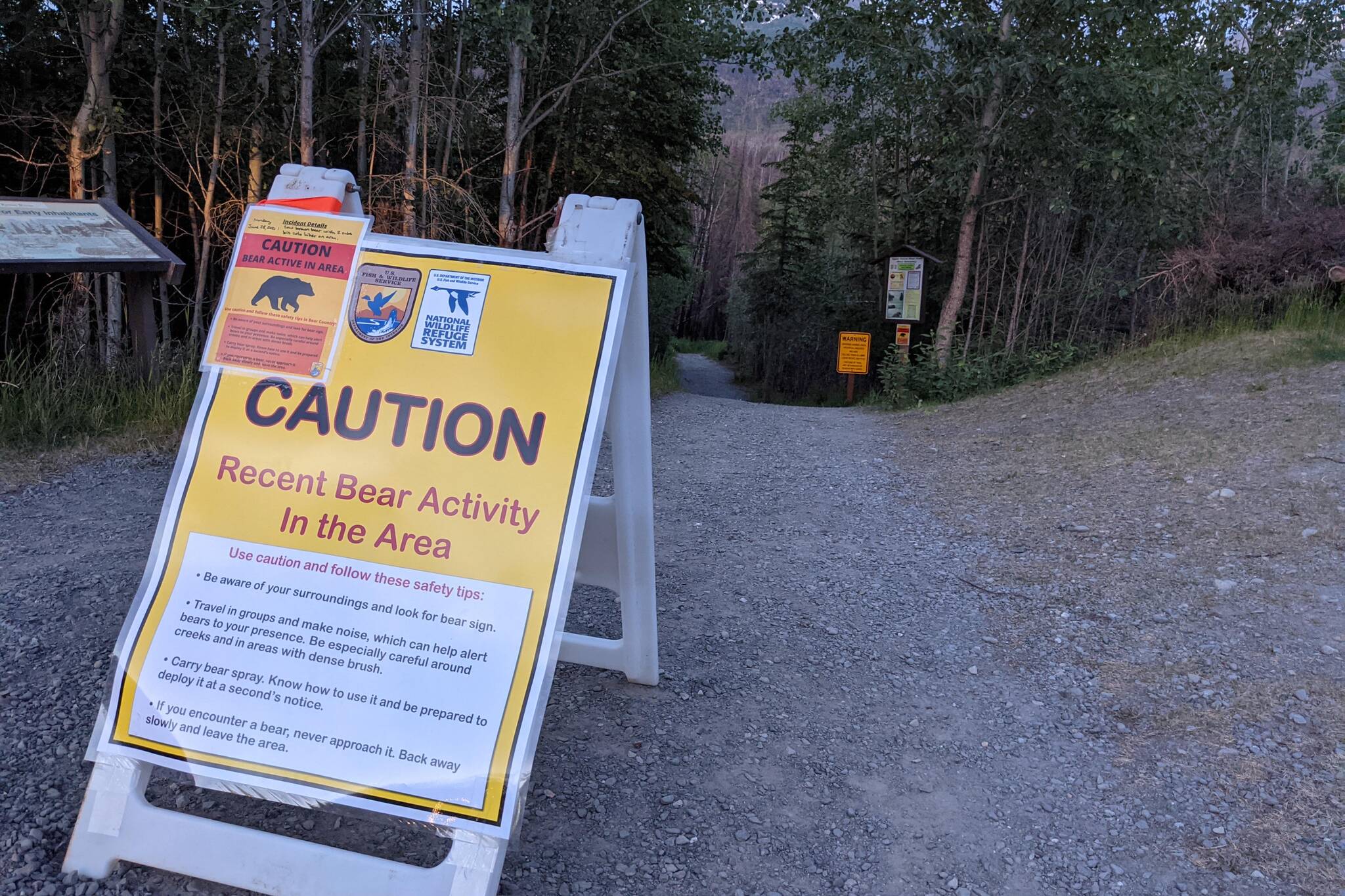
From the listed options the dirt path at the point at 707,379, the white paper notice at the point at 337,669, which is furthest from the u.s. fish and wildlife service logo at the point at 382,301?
the dirt path at the point at 707,379

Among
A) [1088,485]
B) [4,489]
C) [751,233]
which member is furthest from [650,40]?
[751,233]

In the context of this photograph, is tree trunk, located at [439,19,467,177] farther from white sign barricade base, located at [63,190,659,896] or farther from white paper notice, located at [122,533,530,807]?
white paper notice, located at [122,533,530,807]

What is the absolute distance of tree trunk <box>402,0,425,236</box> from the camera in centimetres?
752

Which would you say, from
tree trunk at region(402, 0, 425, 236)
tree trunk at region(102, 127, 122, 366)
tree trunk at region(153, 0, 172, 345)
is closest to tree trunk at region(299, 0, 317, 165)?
tree trunk at region(402, 0, 425, 236)

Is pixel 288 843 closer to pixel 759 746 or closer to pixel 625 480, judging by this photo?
pixel 625 480

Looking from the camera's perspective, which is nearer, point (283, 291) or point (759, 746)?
point (283, 291)

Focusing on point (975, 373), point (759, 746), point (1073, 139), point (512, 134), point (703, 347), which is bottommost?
point (759, 746)

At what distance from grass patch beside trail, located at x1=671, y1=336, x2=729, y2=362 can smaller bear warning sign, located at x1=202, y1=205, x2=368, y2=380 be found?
121 feet

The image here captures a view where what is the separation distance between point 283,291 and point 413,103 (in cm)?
633

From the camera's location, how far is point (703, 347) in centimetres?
4553

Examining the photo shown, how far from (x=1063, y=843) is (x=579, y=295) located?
192 cm

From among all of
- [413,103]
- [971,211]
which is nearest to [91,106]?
[413,103]

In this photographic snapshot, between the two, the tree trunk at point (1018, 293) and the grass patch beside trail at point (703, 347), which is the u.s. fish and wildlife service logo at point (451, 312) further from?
the grass patch beside trail at point (703, 347)

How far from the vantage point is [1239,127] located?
50.9 feet
